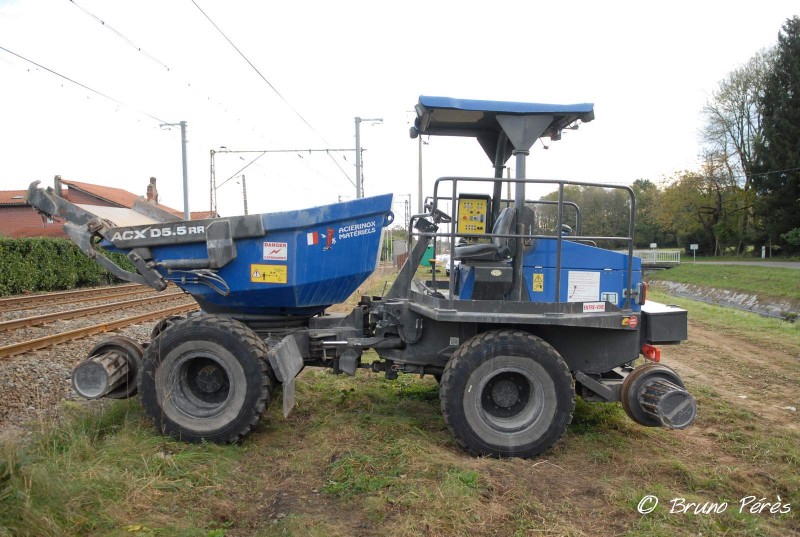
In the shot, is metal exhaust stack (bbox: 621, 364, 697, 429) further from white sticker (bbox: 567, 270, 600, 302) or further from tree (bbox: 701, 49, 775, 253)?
tree (bbox: 701, 49, 775, 253)

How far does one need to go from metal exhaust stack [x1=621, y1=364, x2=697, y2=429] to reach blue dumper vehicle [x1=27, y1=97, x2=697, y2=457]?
1 cm

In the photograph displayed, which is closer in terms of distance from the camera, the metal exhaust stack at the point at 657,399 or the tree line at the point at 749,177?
the metal exhaust stack at the point at 657,399

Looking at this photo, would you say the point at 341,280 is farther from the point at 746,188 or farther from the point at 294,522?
the point at 746,188

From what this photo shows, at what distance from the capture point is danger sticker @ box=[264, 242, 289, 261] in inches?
181

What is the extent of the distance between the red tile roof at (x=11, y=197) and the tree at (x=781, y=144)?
52.6m

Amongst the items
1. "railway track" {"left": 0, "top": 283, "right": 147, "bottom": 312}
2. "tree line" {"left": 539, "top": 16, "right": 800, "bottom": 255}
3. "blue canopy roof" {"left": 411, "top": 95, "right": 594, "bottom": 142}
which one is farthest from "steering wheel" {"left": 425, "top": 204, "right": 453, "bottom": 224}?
"tree line" {"left": 539, "top": 16, "right": 800, "bottom": 255}

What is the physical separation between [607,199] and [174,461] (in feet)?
86.3

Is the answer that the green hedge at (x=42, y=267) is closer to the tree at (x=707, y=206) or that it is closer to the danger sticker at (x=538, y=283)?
the danger sticker at (x=538, y=283)

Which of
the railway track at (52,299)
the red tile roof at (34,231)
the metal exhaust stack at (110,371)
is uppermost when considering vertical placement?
the red tile roof at (34,231)

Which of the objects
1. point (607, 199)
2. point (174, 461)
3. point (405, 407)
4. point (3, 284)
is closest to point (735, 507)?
point (405, 407)

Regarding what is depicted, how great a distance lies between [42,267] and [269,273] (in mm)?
18270

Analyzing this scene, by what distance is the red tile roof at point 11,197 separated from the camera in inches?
1645

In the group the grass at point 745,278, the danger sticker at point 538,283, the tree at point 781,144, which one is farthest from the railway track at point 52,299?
the tree at point 781,144

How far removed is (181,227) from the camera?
4.63 meters
